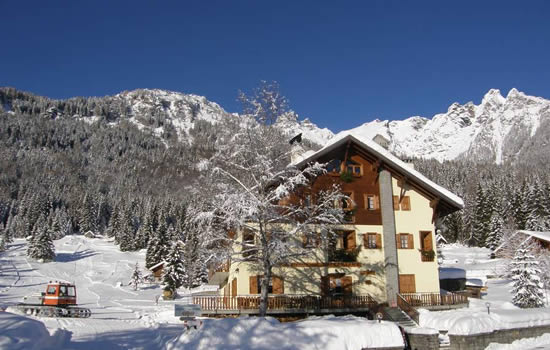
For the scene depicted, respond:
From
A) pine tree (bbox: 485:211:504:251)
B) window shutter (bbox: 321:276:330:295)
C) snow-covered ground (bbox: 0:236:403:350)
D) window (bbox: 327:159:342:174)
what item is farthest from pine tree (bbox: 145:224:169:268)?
window shutter (bbox: 321:276:330:295)

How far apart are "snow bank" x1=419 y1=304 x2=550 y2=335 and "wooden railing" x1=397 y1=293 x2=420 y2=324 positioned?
2.17 feet

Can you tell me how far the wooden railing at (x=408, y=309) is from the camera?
26.7 metres

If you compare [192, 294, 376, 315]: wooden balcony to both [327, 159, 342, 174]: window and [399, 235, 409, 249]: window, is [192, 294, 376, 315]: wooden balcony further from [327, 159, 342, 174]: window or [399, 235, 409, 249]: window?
[327, 159, 342, 174]: window

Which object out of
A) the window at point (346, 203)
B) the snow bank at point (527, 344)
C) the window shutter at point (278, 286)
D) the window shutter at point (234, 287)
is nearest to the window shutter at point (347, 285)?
the window shutter at point (278, 286)

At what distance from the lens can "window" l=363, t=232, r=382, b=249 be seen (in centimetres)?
3172

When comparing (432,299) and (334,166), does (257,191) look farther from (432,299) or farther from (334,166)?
(432,299)

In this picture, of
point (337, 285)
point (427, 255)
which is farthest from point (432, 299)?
point (337, 285)

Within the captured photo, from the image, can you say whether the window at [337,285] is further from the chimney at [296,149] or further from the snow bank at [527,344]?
the snow bank at [527,344]

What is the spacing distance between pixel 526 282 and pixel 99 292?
185 ft

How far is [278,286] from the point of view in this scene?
29219 millimetres

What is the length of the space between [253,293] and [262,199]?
23.5ft

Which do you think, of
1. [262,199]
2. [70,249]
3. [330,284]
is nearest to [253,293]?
[330,284]

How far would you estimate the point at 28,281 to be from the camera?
7150cm

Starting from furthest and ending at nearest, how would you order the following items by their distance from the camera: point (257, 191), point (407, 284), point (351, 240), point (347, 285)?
point (351, 240), point (407, 284), point (347, 285), point (257, 191)
